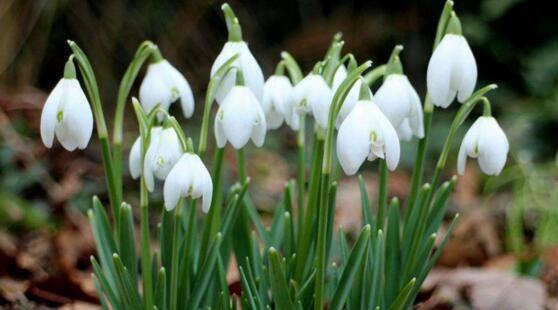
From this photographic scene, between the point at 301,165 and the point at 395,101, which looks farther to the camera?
the point at 301,165

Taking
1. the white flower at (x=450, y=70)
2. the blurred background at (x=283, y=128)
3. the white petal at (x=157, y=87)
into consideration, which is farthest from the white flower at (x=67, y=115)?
the blurred background at (x=283, y=128)

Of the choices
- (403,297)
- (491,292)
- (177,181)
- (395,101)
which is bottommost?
(491,292)

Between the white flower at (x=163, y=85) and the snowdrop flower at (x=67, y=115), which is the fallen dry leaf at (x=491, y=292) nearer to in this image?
the white flower at (x=163, y=85)

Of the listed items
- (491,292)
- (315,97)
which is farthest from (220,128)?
(491,292)

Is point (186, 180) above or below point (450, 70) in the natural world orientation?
below

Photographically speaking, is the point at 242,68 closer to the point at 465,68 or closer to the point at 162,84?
the point at 162,84

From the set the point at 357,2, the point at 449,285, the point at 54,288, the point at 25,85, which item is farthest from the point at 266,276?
the point at 357,2

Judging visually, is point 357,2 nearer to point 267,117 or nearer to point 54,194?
point 54,194

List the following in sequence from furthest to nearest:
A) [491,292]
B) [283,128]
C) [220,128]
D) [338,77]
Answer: [283,128], [491,292], [338,77], [220,128]
